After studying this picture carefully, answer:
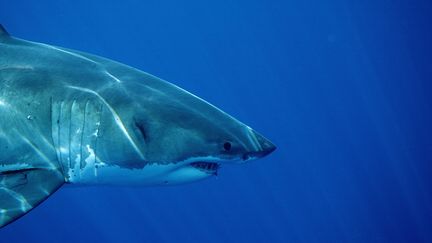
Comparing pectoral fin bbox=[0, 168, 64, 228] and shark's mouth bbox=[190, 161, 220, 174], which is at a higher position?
shark's mouth bbox=[190, 161, 220, 174]

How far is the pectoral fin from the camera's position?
237 centimetres

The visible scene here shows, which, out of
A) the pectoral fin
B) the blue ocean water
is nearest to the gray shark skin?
the pectoral fin

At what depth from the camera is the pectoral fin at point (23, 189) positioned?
2.37 m

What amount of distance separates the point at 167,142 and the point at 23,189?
1069 mm

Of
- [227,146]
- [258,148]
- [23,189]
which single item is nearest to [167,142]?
[227,146]

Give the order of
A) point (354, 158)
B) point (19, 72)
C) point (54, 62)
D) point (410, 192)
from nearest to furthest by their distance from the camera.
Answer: point (19, 72) < point (54, 62) < point (410, 192) < point (354, 158)

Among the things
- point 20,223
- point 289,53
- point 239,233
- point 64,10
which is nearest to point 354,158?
point 239,233

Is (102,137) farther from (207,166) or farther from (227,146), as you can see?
(227,146)

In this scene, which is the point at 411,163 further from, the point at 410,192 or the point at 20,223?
the point at 20,223

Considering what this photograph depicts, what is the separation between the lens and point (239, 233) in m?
23.7

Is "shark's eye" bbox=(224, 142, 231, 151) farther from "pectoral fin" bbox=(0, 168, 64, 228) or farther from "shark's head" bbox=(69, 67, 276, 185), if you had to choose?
"pectoral fin" bbox=(0, 168, 64, 228)

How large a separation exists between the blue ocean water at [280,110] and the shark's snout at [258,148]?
2048 centimetres

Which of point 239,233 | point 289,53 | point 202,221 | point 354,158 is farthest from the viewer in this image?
point 289,53

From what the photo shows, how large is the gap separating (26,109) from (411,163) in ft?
145
